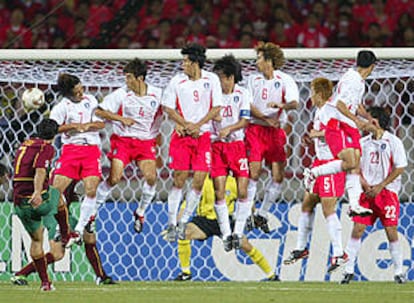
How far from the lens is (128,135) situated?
1211 centimetres

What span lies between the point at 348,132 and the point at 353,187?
0.48 m

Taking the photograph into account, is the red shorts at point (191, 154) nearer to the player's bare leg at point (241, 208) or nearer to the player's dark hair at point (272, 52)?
the player's bare leg at point (241, 208)

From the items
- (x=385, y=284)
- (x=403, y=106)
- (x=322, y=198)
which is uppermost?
(x=403, y=106)

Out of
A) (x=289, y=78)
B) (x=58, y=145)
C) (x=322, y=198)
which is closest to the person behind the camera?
(x=322, y=198)

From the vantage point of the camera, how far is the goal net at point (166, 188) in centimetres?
1270

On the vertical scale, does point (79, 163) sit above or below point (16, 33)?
below

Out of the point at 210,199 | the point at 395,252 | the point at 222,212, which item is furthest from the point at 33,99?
the point at 395,252

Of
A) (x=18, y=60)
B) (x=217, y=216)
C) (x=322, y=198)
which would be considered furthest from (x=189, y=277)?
(x=18, y=60)

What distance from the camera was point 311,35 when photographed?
16266 millimetres

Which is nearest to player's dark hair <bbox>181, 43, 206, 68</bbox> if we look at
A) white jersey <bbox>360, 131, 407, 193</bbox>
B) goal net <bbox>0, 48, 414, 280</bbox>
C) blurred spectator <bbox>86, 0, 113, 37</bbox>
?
goal net <bbox>0, 48, 414, 280</bbox>

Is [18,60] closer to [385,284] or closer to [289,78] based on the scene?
[289,78]

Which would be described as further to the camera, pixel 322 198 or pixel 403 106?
pixel 403 106

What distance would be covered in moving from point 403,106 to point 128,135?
289 cm

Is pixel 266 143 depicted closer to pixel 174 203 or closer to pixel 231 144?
pixel 231 144
